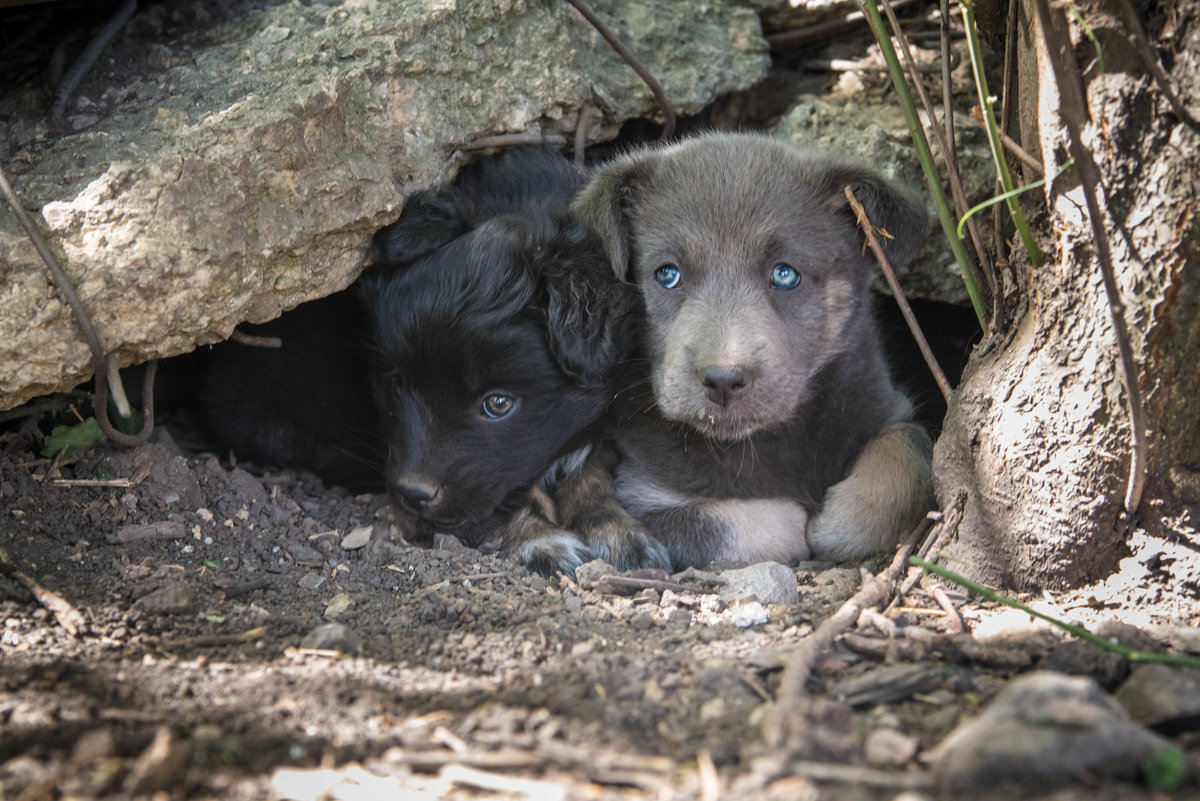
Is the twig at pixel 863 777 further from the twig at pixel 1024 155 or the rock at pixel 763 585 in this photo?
the twig at pixel 1024 155

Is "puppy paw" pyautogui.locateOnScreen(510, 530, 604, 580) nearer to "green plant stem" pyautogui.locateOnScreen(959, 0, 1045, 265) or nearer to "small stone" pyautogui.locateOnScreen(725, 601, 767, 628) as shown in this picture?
"small stone" pyautogui.locateOnScreen(725, 601, 767, 628)

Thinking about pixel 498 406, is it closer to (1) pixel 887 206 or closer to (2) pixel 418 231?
(2) pixel 418 231

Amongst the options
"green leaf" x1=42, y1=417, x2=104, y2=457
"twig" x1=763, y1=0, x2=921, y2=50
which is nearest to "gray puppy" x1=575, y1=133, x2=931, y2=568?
"twig" x1=763, y1=0, x2=921, y2=50

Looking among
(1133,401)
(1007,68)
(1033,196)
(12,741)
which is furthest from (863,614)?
(12,741)

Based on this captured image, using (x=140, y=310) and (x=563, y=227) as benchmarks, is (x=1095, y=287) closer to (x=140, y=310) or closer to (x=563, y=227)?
(x=563, y=227)

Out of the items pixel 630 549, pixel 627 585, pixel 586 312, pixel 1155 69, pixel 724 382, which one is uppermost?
pixel 1155 69

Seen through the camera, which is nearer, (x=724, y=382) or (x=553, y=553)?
(x=724, y=382)

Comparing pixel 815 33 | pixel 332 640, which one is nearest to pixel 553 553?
pixel 332 640
